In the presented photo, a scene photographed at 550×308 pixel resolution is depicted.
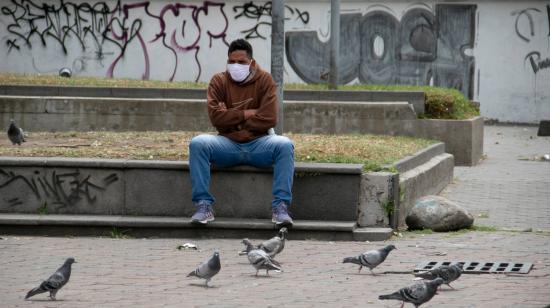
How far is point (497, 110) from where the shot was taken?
29250 mm

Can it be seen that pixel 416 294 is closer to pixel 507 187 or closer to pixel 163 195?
pixel 163 195

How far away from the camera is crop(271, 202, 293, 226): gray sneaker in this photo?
10281mm

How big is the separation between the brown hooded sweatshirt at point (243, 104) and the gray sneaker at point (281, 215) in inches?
29.9

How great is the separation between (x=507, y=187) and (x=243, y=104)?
5566 millimetres

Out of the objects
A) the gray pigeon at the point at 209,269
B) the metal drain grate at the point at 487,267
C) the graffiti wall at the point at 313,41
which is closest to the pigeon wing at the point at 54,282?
the gray pigeon at the point at 209,269

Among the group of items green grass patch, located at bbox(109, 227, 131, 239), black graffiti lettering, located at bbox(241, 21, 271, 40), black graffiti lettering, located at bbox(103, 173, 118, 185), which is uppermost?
black graffiti lettering, located at bbox(241, 21, 271, 40)

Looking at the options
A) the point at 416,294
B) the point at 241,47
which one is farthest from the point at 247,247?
Result: the point at 241,47

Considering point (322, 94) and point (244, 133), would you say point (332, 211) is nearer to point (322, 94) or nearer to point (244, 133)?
point (244, 133)

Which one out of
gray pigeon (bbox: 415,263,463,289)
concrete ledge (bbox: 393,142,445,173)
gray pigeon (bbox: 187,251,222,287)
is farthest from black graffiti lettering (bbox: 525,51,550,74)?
gray pigeon (bbox: 187,251,222,287)

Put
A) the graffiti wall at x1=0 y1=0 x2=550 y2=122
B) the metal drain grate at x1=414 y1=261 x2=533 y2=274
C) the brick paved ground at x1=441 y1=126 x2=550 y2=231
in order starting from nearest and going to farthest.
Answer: the metal drain grate at x1=414 y1=261 x2=533 y2=274 → the brick paved ground at x1=441 y1=126 x2=550 y2=231 → the graffiti wall at x1=0 y1=0 x2=550 y2=122

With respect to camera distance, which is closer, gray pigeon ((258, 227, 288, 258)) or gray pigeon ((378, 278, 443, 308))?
gray pigeon ((378, 278, 443, 308))

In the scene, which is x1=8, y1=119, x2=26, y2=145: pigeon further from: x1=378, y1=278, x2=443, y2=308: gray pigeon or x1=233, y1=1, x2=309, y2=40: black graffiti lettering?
x1=233, y1=1, x2=309, y2=40: black graffiti lettering

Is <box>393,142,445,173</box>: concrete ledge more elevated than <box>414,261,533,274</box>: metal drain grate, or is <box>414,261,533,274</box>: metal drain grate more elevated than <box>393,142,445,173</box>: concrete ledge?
<box>393,142,445,173</box>: concrete ledge

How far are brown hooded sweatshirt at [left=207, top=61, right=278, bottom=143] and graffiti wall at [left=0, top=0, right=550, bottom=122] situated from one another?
18.4 m
